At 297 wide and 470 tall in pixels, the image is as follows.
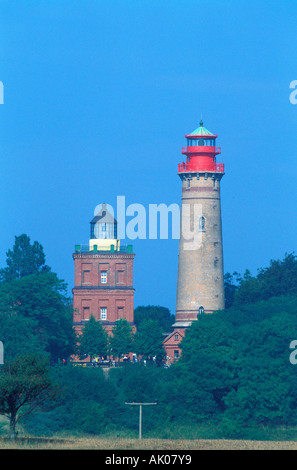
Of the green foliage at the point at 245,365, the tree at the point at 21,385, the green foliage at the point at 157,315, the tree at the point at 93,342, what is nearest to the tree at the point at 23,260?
the green foliage at the point at 157,315

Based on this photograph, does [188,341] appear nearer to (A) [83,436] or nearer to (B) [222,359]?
(B) [222,359]

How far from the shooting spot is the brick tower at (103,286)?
4439 inches

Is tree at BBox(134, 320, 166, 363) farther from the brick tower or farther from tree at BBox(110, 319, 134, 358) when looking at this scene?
the brick tower

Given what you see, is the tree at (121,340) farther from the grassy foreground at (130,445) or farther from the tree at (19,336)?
the grassy foreground at (130,445)

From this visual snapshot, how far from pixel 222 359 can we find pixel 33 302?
70.2ft

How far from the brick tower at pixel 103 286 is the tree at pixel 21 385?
43819 millimetres

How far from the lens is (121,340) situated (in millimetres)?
107125

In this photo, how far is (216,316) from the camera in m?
99.8

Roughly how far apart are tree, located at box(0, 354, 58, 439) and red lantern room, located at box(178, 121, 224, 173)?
134 feet

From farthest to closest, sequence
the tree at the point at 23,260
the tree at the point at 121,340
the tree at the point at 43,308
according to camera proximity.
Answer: the tree at the point at 23,260 → the tree at the point at 121,340 → the tree at the point at 43,308

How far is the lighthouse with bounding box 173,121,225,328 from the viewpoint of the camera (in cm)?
10556

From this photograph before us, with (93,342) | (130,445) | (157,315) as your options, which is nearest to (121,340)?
(93,342)

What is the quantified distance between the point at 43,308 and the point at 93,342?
4722 millimetres

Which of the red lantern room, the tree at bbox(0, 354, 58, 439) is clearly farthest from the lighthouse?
the tree at bbox(0, 354, 58, 439)
